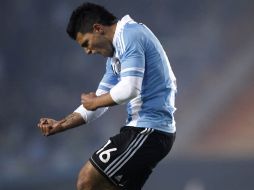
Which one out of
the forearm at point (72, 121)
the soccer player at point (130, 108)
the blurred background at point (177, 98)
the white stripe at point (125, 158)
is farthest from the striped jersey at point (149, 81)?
the blurred background at point (177, 98)

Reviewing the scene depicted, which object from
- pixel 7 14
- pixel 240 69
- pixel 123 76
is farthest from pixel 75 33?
pixel 7 14

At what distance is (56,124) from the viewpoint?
3246 millimetres

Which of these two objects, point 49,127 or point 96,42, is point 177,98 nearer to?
point 49,127

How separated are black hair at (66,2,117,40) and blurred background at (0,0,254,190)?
78.9 inches

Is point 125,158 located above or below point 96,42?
below

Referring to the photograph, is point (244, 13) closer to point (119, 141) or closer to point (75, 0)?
point (75, 0)

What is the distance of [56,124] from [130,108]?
1.58 ft

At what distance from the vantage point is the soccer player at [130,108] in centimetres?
289

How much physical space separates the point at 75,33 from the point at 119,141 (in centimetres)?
59

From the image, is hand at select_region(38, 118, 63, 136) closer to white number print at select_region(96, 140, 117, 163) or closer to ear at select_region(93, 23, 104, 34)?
white number print at select_region(96, 140, 117, 163)

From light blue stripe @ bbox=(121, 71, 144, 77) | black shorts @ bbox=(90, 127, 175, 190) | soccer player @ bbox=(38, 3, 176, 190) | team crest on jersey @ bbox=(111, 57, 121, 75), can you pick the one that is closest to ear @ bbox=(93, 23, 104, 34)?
soccer player @ bbox=(38, 3, 176, 190)

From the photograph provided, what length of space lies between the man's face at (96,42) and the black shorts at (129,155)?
417 millimetres

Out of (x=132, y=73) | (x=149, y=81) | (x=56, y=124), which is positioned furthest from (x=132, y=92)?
(x=56, y=124)

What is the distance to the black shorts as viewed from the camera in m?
2.90
